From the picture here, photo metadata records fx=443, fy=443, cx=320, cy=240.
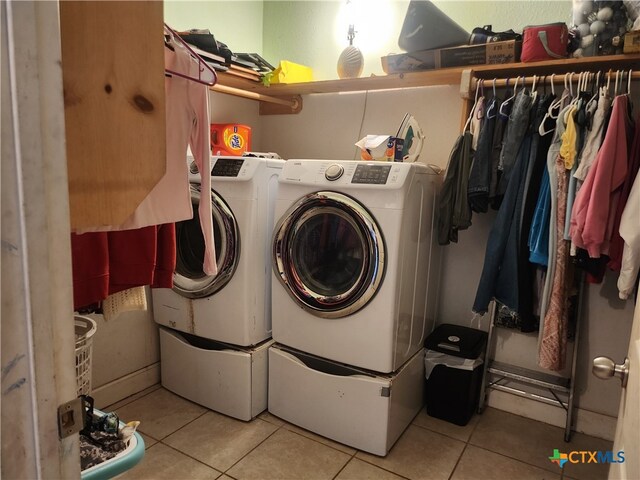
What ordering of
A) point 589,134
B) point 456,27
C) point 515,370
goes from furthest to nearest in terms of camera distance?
point 515,370
point 456,27
point 589,134

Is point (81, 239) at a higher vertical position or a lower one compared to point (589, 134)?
lower

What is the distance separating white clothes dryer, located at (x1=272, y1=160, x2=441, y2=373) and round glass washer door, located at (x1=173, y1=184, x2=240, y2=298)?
200 mm

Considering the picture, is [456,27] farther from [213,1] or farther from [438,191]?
[213,1]

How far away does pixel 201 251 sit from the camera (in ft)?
7.02

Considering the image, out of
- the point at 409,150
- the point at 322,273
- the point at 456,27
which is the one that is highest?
the point at 456,27

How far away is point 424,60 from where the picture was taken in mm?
2125

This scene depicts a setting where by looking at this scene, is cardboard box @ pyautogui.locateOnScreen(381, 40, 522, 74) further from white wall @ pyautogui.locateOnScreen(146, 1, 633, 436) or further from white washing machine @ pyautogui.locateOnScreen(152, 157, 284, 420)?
white washing machine @ pyautogui.locateOnScreen(152, 157, 284, 420)

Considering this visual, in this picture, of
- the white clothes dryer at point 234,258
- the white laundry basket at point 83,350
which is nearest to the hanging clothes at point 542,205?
the white clothes dryer at point 234,258

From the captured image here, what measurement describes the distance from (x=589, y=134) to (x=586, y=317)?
0.90 metres

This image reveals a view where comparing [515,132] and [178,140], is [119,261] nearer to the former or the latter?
[178,140]

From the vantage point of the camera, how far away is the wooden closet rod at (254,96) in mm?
2398

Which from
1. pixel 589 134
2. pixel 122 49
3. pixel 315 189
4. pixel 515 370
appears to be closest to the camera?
pixel 122 49

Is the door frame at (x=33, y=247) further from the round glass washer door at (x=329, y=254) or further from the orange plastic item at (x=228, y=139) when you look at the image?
the orange plastic item at (x=228, y=139)

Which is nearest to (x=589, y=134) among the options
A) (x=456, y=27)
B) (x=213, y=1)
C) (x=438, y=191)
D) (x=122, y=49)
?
(x=438, y=191)
